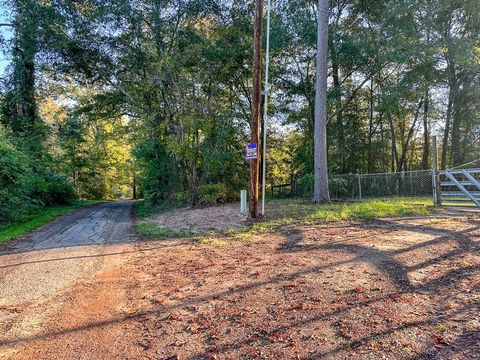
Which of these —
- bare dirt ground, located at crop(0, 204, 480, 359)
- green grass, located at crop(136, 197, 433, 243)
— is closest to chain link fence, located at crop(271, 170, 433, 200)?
green grass, located at crop(136, 197, 433, 243)

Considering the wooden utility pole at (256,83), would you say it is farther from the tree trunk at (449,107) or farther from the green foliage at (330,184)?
the tree trunk at (449,107)

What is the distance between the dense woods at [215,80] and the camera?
1397cm

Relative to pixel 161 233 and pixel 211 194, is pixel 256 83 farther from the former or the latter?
pixel 211 194

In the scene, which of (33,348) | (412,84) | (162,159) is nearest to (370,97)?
(412,84)

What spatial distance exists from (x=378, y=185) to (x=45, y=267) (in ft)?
49.1

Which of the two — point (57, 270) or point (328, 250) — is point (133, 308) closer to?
point (57, 270)

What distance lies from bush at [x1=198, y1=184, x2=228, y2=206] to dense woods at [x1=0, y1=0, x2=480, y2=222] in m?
0.05

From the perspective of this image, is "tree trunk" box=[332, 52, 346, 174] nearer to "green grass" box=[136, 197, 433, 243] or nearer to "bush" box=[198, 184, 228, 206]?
"bush" box=[198, 184, 228, 206]

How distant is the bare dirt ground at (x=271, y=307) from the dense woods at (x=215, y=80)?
8547 mm

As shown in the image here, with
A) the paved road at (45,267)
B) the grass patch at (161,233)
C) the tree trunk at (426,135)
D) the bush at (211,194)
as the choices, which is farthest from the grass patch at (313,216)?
the tree trunk at (426,135)

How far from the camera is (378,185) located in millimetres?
15992

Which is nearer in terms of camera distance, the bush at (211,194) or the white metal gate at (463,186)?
the white metal gate at (463,186)

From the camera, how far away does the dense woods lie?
45.8 ft

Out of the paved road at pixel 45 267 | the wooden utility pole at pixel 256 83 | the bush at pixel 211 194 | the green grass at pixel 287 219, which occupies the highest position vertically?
the wooden utility pole at pixel 256 83
